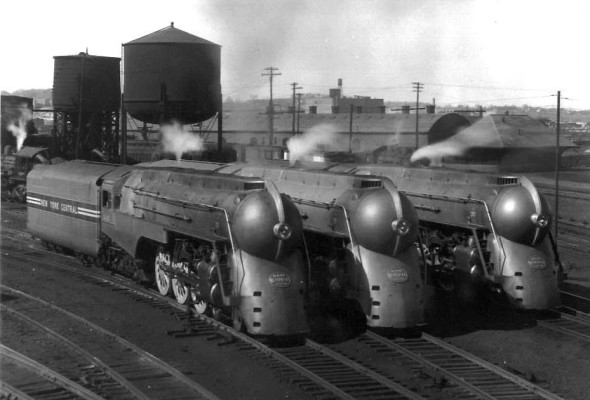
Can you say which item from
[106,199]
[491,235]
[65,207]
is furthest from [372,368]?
[65,207]

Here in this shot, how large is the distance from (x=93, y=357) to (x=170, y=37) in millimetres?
22427

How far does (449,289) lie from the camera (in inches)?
695

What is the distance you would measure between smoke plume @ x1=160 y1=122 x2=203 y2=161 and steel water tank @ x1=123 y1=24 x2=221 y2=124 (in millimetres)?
434

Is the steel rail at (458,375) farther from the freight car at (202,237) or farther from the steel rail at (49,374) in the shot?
the steel rail at (49,374)

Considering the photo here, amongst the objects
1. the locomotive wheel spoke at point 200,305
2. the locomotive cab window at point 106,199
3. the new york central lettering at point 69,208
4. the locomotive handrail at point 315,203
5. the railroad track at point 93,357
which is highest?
the locomotive handrail at point 315,203

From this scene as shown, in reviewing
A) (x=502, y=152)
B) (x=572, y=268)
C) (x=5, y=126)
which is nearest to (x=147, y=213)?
(x=572, y=268)

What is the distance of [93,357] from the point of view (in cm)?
1240

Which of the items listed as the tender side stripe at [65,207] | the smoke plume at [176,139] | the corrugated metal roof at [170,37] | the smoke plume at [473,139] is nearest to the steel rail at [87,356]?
the tender side stripe at [65,207]

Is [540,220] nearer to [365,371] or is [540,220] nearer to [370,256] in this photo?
[370,256]

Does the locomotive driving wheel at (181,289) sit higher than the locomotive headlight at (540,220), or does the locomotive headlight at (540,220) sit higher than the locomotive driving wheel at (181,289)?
the locomotive headlight at (540,220)

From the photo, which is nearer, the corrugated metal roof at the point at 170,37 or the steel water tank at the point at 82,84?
the corrugated metal roof at the point at 170,37

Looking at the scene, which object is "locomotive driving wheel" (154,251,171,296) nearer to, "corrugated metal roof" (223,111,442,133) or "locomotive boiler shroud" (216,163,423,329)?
"locomotive boiler shroud" (216,163,423,329)

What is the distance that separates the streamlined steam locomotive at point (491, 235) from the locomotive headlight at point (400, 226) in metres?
1.16

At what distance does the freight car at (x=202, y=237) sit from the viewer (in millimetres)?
13281
